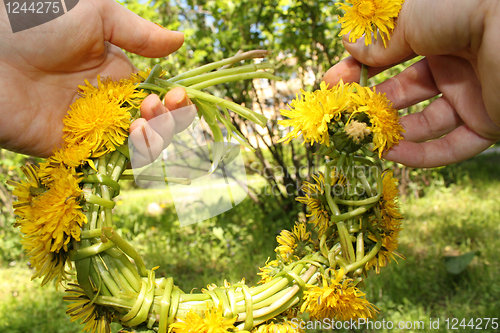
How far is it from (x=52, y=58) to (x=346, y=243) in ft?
3.22

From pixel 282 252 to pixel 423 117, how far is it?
0.69 m

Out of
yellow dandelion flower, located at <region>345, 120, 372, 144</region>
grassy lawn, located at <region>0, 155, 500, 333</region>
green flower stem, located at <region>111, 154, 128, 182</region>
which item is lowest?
grassy lawn, located at <region>0, 155, 500, 333</region>

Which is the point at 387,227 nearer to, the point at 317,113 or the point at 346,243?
the point at 346,243

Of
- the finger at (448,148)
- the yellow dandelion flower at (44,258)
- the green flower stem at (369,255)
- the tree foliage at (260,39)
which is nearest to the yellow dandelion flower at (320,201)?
the green flower stem at (369,255)

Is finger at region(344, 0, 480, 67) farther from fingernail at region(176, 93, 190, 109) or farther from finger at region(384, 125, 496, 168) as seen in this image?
fingernail at region(176, 93, 190, 109)

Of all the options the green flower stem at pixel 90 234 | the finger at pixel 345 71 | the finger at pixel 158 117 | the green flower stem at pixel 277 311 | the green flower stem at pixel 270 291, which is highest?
the finger at pixel 345 71

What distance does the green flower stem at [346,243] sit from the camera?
2.38 feet

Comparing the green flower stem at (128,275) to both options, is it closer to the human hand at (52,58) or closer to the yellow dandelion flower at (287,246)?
the yellow dandelion flower at (287,246)

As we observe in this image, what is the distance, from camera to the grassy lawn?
1.80 meters

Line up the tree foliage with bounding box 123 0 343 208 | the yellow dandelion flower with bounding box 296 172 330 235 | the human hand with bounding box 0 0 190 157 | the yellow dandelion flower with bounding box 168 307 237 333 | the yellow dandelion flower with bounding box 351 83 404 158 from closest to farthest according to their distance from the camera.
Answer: the yellow dandelion flower with bounding box 168 307 237 333 < the yellow dandelion flower with bounding box 351 83 404 158 < the yellow dandelion flower with bounding box 296 172 330 235 < the human hand with bounding box 0 0 190 157 < the tree foliage with bounding box 123 0 343 208

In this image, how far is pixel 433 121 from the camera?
3.51ft

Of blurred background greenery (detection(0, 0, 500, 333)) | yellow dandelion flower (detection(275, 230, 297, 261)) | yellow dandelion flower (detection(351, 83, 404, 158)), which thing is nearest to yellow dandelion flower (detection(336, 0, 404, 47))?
yellow dandelion flower (detection(351, 83, 404, 158))

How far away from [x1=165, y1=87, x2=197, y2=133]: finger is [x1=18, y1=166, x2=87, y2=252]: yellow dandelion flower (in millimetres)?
280

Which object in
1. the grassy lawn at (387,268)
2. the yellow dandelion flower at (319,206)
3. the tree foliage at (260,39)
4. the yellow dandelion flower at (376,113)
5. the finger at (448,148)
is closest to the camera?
the yellow dandelion flower at (376,113)
